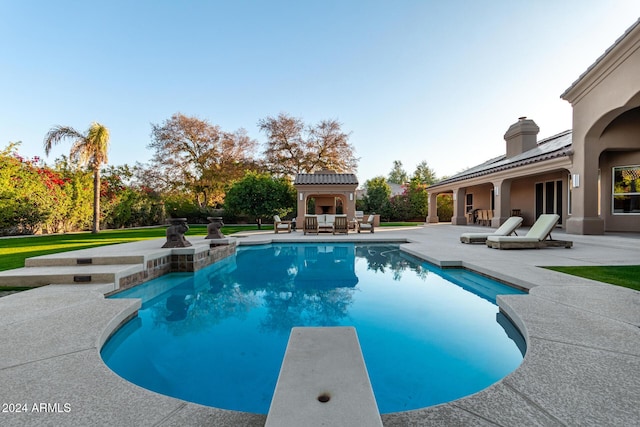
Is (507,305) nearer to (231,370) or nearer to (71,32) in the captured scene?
(231,370)

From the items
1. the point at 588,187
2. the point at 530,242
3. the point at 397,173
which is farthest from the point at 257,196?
the point at 397,173

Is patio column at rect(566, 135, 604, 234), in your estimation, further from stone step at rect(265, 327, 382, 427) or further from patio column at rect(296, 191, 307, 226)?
stone step at rect(265, 327, 382, 427)

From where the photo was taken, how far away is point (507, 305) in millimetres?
3676

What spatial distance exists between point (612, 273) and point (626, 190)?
34.3 feet

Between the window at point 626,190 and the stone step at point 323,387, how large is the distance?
634 inches

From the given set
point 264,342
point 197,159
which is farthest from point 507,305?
point 197,159

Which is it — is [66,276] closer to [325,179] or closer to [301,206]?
[301,206]

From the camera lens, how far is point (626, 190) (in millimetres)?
12219

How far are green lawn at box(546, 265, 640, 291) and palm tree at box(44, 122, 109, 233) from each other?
20.0 meters

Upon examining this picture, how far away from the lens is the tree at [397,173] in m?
73.9

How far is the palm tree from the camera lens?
16.1 metres

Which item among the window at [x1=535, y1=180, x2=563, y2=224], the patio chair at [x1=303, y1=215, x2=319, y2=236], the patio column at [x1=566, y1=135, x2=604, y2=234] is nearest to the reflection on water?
the patio chair at [x1=303, y1=215, x2=319, y2=236]

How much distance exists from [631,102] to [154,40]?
20160mm

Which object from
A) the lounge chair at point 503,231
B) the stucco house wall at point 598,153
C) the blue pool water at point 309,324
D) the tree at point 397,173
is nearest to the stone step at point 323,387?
the blue pool water at point 309,324
